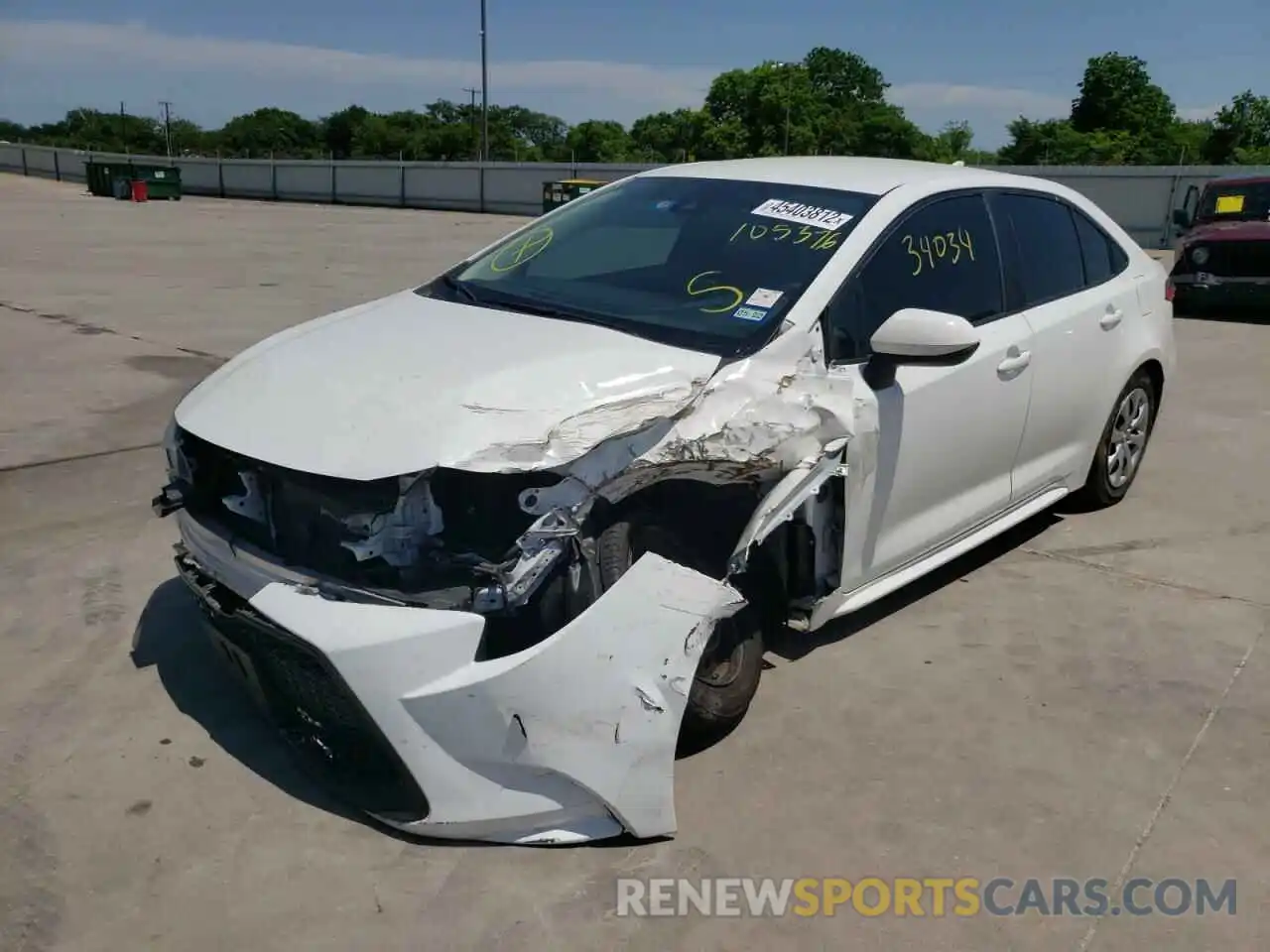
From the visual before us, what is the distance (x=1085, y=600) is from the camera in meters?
4.37

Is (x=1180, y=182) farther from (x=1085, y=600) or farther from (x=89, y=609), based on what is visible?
(x=89, y=609)

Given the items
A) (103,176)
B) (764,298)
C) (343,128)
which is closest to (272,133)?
(343,128)

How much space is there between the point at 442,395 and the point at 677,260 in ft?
4.21

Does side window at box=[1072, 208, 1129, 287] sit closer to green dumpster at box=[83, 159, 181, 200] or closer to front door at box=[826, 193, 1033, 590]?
front door at box=[826, 193, 1033, 590]

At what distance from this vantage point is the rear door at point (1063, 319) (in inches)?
169

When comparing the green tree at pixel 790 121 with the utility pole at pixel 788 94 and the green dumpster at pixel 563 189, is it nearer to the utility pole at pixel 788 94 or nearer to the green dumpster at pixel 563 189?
the utility pole at pixel 788 94

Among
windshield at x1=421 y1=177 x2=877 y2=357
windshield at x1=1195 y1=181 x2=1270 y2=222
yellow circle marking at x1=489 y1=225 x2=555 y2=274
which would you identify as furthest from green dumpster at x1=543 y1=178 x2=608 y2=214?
windshield at x1=421 y1=177 x2=877 y2=357

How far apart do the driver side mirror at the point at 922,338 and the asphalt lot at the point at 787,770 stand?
1128 millimetres

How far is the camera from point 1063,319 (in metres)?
4.43

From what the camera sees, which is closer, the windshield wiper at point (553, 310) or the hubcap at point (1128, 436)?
the windshield wiper at point (553, 310)

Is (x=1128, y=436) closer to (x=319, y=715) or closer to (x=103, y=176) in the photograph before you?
(x=319, y=715)

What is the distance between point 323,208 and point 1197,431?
3466cm

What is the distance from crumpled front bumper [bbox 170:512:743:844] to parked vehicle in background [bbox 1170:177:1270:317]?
11.5 meters

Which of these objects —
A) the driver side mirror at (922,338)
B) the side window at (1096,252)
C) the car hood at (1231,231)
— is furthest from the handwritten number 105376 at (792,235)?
the car hood at (1231,231)
